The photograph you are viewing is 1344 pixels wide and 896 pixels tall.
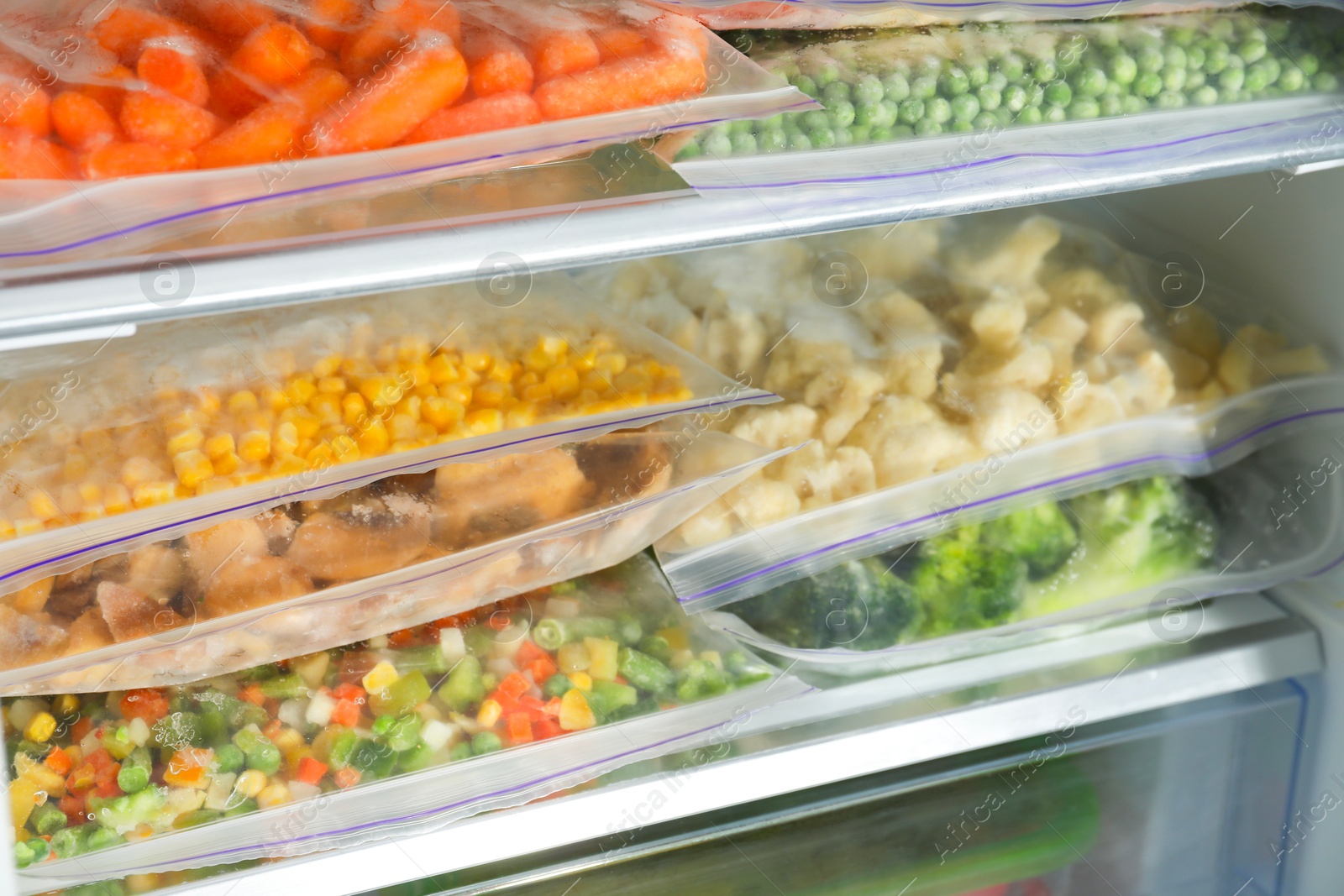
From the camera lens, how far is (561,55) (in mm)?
942

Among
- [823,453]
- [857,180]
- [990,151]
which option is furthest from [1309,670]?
[857,180]

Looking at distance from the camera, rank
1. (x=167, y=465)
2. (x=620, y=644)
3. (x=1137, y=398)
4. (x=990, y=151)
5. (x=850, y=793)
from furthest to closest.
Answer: (x=850, y=793)
(x=1137, y=398)
(x=620, y=644)
(x=990, y=151)
(x=167, y=465)

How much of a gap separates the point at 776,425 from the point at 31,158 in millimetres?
854

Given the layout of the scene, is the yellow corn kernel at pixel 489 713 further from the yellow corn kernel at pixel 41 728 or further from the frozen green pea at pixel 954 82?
the frozen green pea at pixel 954 82

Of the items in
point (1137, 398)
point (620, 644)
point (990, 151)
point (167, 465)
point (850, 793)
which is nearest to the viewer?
point (167, 465)

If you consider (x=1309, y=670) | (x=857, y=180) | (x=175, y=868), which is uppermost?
(x=857, y=180)

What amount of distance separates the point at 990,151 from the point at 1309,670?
3.49 feet

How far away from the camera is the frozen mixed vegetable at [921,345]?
4.24 ft

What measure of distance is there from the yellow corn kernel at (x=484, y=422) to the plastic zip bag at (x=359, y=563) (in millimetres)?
46

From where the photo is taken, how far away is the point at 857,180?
1017 mm

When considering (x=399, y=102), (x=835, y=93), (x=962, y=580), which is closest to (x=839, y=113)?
(x=835, y=93)

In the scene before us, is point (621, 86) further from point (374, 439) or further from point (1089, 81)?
point (1089, 81)

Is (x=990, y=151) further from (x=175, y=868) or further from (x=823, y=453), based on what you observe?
(x=175, y=868)

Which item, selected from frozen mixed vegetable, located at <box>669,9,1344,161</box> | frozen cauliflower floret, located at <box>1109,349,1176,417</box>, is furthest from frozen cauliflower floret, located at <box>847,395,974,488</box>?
frozen mixed vegetable, located at <box>669,9,1344,161</box>
